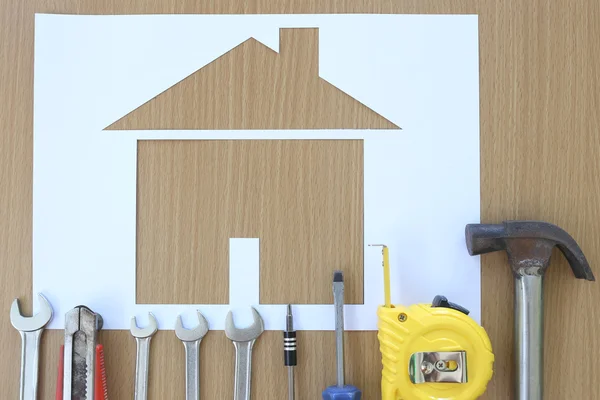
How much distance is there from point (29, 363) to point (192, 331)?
0.25 metres

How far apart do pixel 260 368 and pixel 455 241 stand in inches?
13.9

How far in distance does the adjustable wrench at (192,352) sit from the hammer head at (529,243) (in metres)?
0.42

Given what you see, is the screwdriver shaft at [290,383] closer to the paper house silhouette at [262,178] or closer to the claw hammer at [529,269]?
the paper house silhouette at [262,178]

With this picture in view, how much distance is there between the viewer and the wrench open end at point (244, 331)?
815mm

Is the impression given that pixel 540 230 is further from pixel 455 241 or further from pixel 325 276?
pixel 325 276

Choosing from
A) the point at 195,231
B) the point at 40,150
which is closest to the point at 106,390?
the point at 195,231

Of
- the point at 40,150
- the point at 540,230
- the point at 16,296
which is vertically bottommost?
the point at 16,296

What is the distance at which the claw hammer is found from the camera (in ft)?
2.57

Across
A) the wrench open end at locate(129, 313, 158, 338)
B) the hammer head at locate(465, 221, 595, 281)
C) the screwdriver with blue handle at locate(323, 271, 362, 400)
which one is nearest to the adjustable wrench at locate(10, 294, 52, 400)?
the wrench open end at locate(129, 313, 158, 338)

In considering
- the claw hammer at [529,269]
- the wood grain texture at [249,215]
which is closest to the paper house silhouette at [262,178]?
the wood grain texture at [249,215]

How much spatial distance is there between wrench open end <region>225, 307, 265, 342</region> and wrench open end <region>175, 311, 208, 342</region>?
0.04 m

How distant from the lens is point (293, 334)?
2.64 ft

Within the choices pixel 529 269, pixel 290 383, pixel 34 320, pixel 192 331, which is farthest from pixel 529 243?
pixel 34 320

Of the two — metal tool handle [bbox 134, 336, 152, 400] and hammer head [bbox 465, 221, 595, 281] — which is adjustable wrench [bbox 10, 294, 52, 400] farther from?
hammer head [bbox 465, 221, 595, 281]
